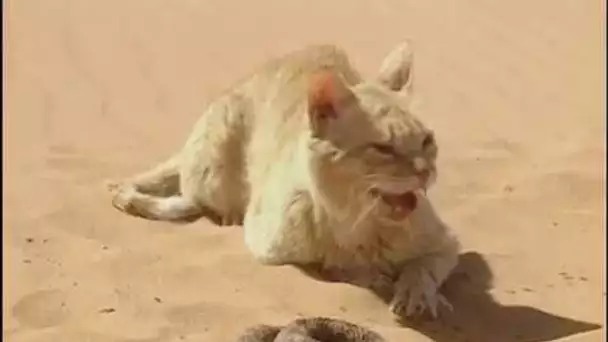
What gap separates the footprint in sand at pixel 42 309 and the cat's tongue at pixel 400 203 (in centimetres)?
100

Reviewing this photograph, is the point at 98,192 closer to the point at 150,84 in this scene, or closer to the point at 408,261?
the point at 408,261

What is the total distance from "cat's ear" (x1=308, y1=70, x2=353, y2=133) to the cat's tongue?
281 mm

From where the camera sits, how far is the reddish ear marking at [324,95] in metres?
3.59

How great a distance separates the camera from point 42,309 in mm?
3668

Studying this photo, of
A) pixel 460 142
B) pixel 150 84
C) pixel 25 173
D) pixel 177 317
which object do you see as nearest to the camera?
pixel 177 317

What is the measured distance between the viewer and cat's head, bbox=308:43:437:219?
11.8 feet

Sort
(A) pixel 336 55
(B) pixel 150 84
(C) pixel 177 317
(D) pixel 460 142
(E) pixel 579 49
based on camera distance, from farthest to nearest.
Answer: (E) pixel 579 49
(B) pixel 150 84
(D) pixel 460 142
(A) pixel 336 55
(C) pixel 177 317

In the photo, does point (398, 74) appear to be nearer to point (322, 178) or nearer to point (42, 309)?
point (322, 178)

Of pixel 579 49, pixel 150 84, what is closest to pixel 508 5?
pixel 579 49

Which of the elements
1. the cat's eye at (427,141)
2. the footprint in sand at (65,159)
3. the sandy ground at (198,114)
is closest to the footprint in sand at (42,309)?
the sandy ground at (198,114)

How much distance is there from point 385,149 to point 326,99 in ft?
0.73

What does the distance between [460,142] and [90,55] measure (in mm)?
2486

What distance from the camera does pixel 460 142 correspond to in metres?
5.30

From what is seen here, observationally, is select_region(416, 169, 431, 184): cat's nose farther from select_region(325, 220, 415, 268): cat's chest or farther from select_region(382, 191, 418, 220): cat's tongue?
select_region(325, 220, 415, 268): cat's chest
